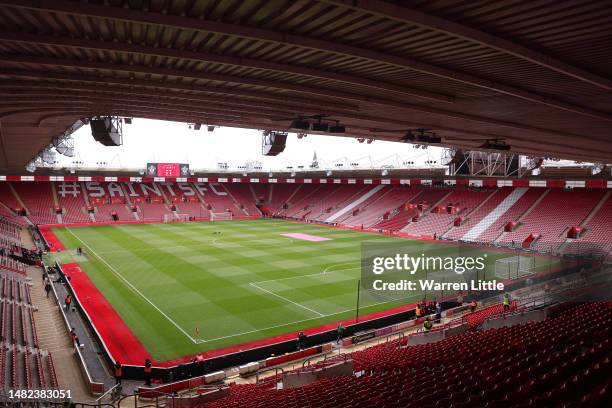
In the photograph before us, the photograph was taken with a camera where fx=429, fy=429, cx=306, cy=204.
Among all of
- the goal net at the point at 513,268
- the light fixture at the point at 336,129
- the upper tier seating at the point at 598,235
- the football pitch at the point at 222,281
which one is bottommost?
the football pitch at the point at 222,281

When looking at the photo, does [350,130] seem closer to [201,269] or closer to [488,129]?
[488,129]

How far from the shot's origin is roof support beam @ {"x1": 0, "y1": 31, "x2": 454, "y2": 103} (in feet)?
22.0

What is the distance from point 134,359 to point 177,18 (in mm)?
14356

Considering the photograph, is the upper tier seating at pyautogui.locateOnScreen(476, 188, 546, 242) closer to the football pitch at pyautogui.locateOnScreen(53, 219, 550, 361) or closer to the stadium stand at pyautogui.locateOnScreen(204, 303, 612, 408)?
the football pitch at pyautogui.locateOnScreen(53, 219, 550, 361)

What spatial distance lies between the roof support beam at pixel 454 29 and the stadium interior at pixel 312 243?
0.10 ft

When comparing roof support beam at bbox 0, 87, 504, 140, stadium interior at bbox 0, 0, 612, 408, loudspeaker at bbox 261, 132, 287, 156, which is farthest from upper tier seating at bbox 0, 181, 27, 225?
loudspeaker at bbox 261, 132, 287, 156

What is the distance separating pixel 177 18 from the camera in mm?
5961

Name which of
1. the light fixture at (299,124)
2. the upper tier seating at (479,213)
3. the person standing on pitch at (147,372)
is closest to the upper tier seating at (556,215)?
the upper tier seating at (479,213)

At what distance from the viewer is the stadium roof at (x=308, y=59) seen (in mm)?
5805

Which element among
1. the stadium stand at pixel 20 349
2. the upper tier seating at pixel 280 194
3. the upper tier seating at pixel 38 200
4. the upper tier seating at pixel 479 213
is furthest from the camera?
the upper tier seating at pixel 280 194

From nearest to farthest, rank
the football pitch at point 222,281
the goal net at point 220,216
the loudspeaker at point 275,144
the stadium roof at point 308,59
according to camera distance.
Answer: the stadium roof at point 308,59 → the loudspeaker at point 275,144 → the football pitch at point 222,281 → the goal net at point 220,216

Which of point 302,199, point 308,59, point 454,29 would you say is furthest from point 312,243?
point 454,29

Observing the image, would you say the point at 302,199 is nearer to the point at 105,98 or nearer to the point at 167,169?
the point at 167,169

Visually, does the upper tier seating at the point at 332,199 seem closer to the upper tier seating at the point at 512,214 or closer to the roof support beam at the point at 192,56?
the upper tier seating at the point at 512,214
